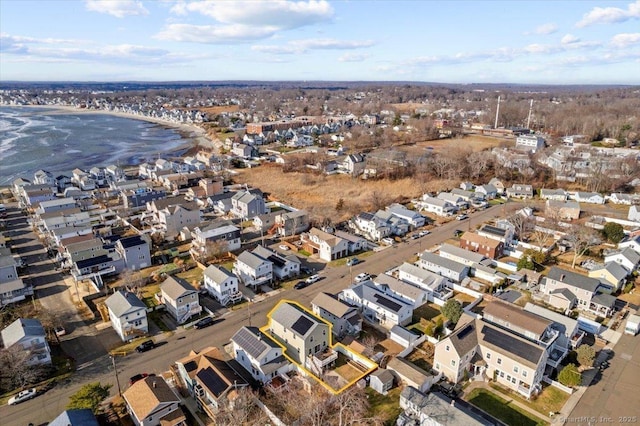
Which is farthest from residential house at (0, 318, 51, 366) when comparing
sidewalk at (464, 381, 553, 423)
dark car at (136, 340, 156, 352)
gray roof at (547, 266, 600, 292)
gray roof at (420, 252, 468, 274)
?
gray roof at (547, 266, 600, 292)

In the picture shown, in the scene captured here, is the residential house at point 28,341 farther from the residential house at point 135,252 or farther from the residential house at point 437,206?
the residential house at point 437,206

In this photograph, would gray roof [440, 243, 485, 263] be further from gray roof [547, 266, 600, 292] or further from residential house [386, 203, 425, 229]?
residential house [386, 203, 425, 229]

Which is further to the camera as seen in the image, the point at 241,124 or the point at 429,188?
the point at 241,124

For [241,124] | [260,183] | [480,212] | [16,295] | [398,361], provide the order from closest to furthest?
[398,361] < [16,295] < [480,212] < [260,183] < [241,124]

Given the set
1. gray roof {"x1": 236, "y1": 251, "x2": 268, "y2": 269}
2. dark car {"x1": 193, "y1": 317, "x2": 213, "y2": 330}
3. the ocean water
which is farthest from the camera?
the ocean water

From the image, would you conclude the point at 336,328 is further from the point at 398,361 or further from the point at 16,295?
the point at 16,295

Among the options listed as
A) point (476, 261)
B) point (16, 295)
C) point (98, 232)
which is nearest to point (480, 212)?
point (476, 261)

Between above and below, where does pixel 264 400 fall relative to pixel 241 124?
below
